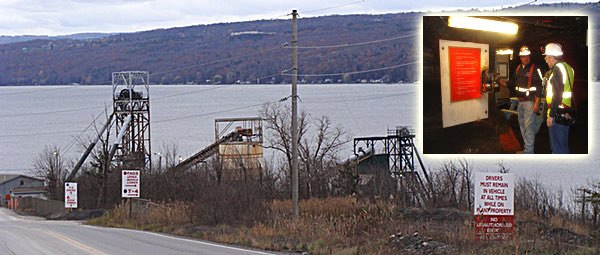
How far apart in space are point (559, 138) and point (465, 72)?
2799 mm

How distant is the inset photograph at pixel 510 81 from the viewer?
21.2m

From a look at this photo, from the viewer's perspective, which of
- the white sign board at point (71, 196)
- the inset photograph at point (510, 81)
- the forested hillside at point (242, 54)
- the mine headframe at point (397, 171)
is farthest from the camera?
the white sign board at point (71, 196)

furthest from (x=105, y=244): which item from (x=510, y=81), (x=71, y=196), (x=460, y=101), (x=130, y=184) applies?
(x=71, y=196)

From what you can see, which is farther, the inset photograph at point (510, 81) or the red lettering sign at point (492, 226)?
the inset photograph at point (510, 81)

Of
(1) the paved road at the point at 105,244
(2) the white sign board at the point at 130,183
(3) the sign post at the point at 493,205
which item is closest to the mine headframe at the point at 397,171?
(2) the white sign board at the point at 130,183

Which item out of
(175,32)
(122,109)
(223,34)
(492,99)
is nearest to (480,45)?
(492,99)

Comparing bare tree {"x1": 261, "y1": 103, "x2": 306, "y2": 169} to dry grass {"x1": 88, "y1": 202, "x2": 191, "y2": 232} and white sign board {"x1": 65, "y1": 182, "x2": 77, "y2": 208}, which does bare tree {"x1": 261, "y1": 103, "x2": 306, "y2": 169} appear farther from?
dry grass {"x1": 88, "y1": 202, "x2": 191, "y2": 232}

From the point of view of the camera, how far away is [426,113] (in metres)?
22.6

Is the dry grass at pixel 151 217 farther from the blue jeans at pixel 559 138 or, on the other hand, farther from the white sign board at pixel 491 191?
the blue jeans at pixel 559 138

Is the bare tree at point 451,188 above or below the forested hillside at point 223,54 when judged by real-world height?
below

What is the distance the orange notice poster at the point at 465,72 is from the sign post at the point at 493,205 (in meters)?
2.39

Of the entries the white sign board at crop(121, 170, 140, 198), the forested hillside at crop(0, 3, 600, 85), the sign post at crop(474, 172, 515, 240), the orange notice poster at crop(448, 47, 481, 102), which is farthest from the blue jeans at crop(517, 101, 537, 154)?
the white sign board at crop(121, 170, 140, 198)

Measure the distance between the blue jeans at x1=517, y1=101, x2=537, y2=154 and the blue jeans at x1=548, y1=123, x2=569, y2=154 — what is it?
429 mm

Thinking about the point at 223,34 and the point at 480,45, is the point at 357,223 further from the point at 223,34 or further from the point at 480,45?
the point at 223,34
